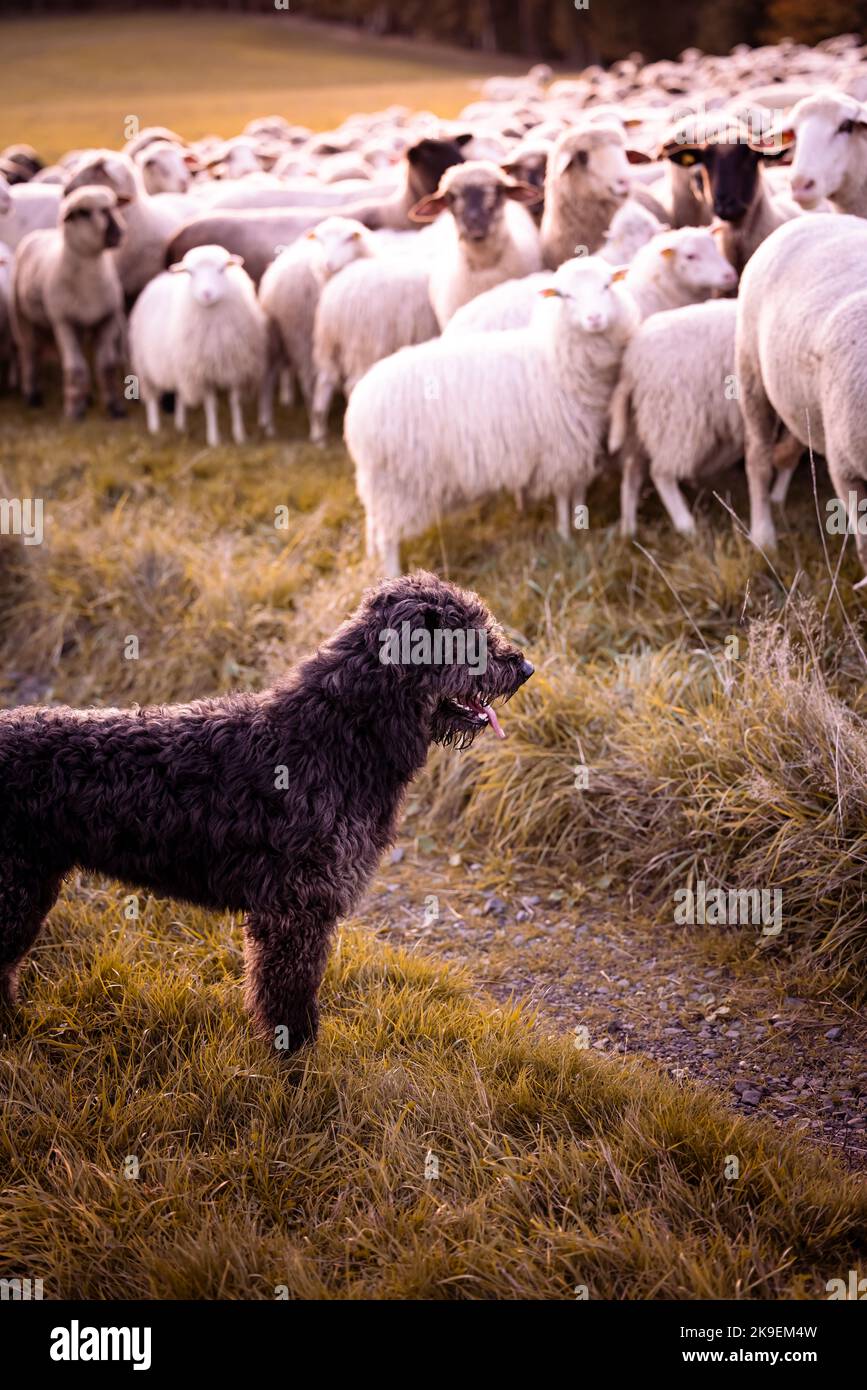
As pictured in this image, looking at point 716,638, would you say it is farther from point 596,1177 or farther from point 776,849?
point 596,1177

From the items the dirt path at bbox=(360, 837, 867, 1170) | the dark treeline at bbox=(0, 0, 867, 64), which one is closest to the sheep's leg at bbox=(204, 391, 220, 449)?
the dirt path at bbox=(360, 837, 867, 1170)

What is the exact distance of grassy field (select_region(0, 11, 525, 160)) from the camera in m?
31.2

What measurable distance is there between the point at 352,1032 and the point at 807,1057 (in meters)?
1.35

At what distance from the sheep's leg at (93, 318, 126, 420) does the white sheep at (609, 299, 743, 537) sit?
5.02 metres

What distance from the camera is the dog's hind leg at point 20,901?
3123 mm

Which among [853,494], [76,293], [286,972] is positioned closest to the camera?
[286,972]

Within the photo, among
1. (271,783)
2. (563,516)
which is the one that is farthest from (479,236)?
(271,783)

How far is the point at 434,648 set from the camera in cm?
308

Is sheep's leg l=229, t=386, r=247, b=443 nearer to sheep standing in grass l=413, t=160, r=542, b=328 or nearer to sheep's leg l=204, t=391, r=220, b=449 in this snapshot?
sheep's leg l=204, t=391, r=220, b=449

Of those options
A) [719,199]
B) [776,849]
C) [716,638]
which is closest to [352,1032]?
[776,849]

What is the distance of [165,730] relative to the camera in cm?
322

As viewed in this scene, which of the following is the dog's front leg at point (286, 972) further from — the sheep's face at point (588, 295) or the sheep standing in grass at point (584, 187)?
the sheep standing in grass at point (584, 187)

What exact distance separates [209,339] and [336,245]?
111cm

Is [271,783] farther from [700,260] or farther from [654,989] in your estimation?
[700,260]
